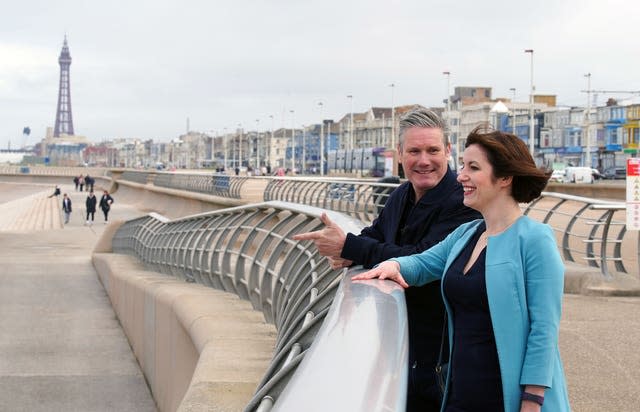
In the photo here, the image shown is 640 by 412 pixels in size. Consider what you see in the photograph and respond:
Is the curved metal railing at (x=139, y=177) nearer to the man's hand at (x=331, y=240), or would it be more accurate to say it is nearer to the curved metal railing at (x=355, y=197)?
the curved metal railing at (x=355, y=197)

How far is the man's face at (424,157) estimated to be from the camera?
3.75m

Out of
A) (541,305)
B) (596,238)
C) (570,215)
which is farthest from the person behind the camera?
(596,238)

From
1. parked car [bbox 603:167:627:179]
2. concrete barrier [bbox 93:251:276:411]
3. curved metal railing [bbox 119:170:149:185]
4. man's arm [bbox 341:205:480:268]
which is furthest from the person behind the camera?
curved metal railing [bbox 119:170:149:185]

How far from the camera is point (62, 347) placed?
567 inches

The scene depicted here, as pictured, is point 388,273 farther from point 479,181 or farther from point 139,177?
point 139,177

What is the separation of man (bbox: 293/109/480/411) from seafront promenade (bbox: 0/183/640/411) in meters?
1.65

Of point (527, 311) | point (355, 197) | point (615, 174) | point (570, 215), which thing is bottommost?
point (615, 174)

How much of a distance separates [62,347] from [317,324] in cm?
1117

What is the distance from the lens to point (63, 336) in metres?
15.4

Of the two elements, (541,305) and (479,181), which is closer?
(541,305)

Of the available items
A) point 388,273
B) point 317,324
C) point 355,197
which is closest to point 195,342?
point 317,324

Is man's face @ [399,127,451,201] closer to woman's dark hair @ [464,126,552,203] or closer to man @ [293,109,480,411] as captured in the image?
man @ [293,109,480,411]

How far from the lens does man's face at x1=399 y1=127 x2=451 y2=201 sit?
375 cm

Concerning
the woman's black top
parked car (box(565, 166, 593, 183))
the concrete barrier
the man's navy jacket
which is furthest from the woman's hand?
parked car (box(565, 166, 593, 183))
